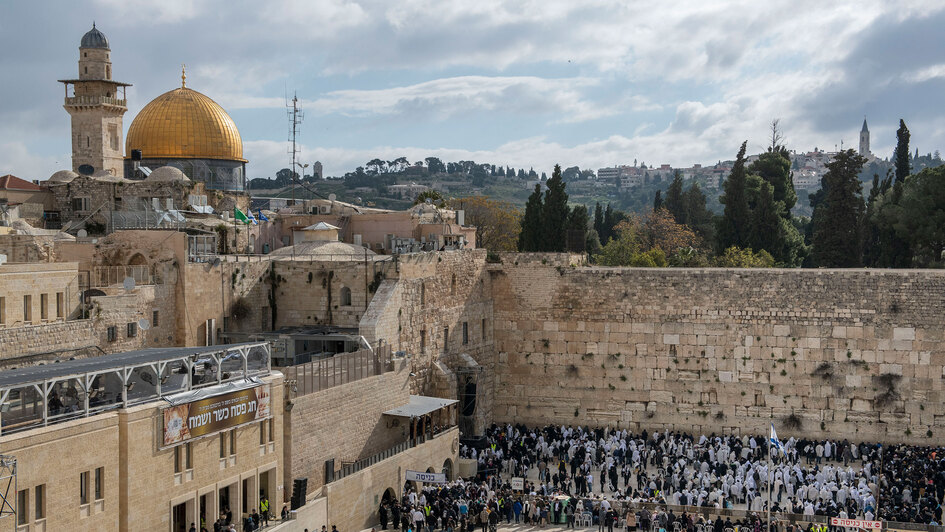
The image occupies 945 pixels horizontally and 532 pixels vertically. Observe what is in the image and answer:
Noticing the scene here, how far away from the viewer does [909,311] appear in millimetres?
27344

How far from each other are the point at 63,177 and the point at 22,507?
1963cm

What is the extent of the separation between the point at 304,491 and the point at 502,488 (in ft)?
17.1

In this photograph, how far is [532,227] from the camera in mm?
40656

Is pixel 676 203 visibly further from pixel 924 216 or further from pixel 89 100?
pixel 89 100

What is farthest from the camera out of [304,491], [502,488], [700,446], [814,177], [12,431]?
[814,177]

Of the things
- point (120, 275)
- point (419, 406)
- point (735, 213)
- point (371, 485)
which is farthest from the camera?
point (735, 213)

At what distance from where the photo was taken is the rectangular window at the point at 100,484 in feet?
50.2

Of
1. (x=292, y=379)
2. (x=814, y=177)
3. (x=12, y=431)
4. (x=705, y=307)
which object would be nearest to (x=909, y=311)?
(x=705, y=307)

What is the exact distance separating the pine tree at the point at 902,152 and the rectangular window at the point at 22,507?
37168mm

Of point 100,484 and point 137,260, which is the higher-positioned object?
point 137,260

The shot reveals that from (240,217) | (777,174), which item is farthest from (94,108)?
(777,174)

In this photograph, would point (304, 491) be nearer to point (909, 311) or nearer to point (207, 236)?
point (207, 236)

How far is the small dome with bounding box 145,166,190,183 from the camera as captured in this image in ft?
100

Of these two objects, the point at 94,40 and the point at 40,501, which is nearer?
the point at 40,501
